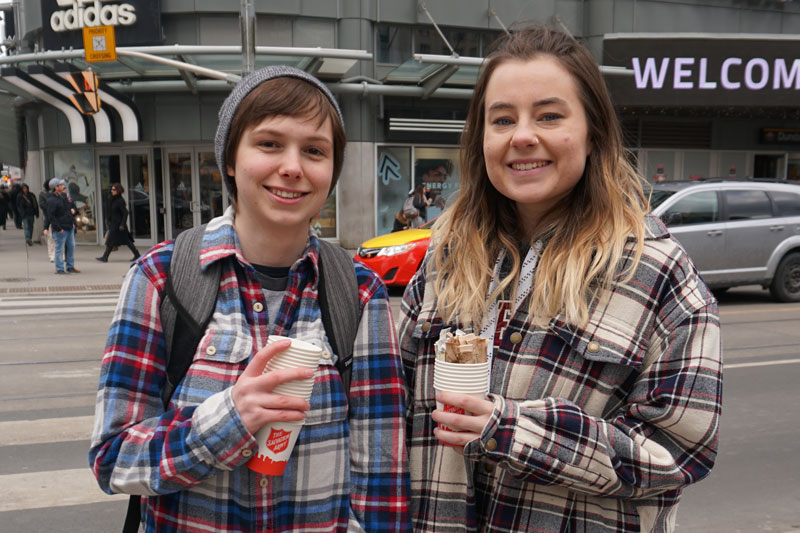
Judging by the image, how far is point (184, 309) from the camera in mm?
1622

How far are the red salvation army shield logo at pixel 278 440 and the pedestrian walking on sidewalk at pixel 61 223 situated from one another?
47.4ft

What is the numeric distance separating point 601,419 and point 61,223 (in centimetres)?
1483

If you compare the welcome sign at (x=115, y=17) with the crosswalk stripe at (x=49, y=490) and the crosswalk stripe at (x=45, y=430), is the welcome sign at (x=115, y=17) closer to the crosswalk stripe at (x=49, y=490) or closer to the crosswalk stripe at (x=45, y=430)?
the crosswalk stripe at (x=45, y=430)

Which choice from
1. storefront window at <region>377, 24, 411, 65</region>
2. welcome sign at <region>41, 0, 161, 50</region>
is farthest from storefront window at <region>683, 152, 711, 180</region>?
welcome sign at <region>41, 0, 161, 50</region>

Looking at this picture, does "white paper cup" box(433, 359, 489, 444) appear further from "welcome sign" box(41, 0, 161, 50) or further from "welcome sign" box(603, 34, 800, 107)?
"welcome sign" box(603, 34, 800, 107)

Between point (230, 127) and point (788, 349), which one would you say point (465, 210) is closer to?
point (230, 127)

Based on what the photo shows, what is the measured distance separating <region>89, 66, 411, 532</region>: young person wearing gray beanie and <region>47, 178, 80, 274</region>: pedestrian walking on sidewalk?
14.1 m

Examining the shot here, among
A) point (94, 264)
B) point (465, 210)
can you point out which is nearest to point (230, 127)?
point (465, 210)

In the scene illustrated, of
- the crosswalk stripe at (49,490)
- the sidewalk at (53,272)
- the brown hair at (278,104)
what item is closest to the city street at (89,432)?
the crosswalk stripe at (49,490)

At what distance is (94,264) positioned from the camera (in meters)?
16.2

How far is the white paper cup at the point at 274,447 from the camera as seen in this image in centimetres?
153

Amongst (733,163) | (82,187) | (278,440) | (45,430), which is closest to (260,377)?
(278,440)

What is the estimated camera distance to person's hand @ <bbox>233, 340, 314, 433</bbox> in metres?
1.45

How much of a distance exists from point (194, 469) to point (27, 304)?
1078 cm
